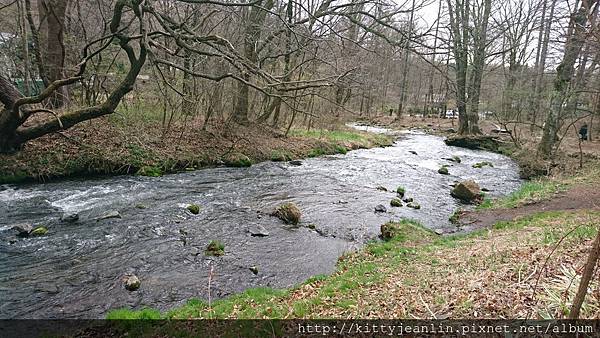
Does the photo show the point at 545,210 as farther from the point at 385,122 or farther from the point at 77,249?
the point at 385,122

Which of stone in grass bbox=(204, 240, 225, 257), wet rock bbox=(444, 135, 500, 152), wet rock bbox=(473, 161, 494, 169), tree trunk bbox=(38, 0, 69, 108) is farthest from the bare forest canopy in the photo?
wet rock bbox=(444, 135, 500, 152)

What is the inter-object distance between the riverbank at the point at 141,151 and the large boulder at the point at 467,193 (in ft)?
27.9

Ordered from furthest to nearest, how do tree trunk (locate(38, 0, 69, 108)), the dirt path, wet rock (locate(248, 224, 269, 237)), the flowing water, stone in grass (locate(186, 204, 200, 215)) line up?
tree trunk (locate(38, 0, 69, 108)) < stone in grass (locate(186, 204, 200, 215)) < the dirt path < wet rock (locate(248, 224, 269, 237)) < the flowing water

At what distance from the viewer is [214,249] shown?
7.75m

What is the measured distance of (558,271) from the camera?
4.11m

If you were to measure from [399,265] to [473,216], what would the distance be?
5580 millimetres

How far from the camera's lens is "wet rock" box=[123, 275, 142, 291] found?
6.08 m

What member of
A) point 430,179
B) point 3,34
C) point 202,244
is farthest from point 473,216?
point 3,34

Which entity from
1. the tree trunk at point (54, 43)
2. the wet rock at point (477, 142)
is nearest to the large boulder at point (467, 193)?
the wet rock at point (477, 142)

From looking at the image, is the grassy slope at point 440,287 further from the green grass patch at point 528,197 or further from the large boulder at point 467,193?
the large boulder at point 467,193

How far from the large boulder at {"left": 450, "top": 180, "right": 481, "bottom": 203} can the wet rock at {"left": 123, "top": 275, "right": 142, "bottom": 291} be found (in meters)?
11.2

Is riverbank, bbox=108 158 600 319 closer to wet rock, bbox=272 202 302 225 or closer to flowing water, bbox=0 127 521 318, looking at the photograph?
flowing water, bbox=0 127 521 318

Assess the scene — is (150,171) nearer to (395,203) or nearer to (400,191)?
(395,203)

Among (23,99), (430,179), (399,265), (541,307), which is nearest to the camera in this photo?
(541,307)
